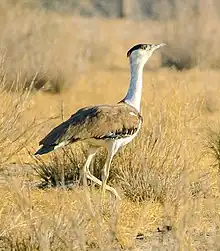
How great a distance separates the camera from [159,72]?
21.1m

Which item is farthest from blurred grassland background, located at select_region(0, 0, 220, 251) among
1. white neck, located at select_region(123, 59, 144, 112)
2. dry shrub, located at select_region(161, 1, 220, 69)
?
dry shrub, located at select_region(161, 1, 220, 69)

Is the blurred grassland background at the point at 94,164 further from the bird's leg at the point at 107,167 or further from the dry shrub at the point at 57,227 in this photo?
the bird's leg at the point at 107,167

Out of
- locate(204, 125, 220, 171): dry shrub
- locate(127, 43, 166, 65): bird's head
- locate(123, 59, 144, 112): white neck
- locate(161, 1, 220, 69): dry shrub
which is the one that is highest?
locate(127, 43, 166, 65): bird's head

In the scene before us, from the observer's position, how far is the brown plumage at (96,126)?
6809 millimetres

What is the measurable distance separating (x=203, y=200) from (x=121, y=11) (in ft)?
143

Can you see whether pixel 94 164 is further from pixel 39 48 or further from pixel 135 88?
pixel 39 48

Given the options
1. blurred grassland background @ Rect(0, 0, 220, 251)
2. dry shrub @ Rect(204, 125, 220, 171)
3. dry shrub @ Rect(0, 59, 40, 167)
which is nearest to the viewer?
blurred grassland background @ Rect(0, 0, 220, 251)

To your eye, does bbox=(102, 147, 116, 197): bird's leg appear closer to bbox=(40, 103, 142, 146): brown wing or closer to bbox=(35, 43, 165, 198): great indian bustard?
bbox=(35, 43, 165, 198): great indian bustard

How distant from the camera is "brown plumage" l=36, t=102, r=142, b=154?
6.81 meters

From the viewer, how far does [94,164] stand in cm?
831

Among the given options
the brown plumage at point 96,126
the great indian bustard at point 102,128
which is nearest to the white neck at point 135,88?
the great indian bustard at point 102,128

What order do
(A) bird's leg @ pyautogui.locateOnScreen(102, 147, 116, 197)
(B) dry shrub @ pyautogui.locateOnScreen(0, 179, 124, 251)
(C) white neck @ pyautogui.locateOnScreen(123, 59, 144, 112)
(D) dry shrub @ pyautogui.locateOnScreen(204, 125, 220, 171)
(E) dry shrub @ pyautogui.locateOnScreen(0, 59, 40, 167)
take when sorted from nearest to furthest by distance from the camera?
(B) dry shrub @ pyautogui.locateOnScreen(0, 179, 124, 251) < (A) bird's leg @ pyautogui.locateOnScreen(102, 147, 116, 197) < (C) white neck @ pyautogui.locateOnScreen(123, 59, 144, 112) < (E) dry shrub @ pyautogui.locateOnScreen(0, 59, 40, 167) < (D) dry shrub @ pyautogui.locateOnScreen(204, 125, 220, 171)

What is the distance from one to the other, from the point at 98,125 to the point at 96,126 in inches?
0.9

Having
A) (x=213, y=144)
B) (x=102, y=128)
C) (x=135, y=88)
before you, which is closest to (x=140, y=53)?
(x=135, y=88)
